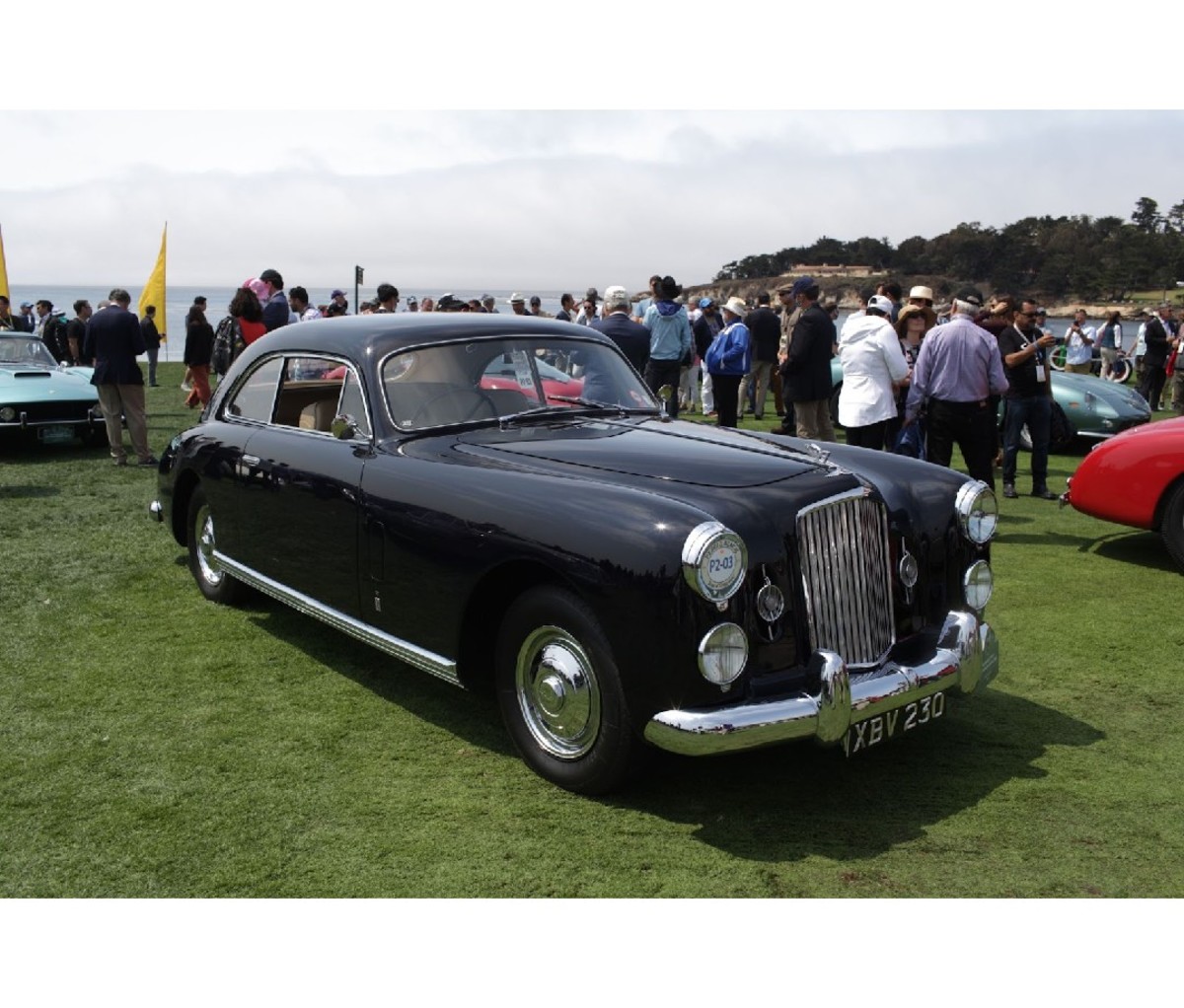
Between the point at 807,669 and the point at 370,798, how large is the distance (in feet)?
5.47

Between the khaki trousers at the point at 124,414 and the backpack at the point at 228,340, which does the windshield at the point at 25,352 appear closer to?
the khaki trousers at the point at 124,414

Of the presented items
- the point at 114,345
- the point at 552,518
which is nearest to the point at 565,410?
the point at 552,518

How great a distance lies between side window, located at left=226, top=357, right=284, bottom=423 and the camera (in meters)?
6.00

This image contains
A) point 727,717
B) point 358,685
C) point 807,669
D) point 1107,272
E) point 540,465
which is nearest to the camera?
point 727,717

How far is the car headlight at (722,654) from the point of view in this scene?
11.9 feet

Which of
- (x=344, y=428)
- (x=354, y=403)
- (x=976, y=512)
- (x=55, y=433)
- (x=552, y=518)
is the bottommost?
(x=55, y=433)

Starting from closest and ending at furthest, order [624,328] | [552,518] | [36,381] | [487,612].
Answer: [552,518], [487,612], [624,328], [36,381]

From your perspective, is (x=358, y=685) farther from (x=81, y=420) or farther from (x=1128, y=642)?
(x=81, y=420)

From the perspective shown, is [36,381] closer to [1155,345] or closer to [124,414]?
[124,414]

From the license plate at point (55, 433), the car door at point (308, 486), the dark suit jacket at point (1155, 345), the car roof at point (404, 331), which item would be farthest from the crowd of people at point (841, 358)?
the dark suit jacket at point (1155, 345)

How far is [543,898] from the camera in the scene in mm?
3332

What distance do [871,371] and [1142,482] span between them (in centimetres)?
207

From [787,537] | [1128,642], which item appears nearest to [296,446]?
[787,537]

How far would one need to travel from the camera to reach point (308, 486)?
519 cm
